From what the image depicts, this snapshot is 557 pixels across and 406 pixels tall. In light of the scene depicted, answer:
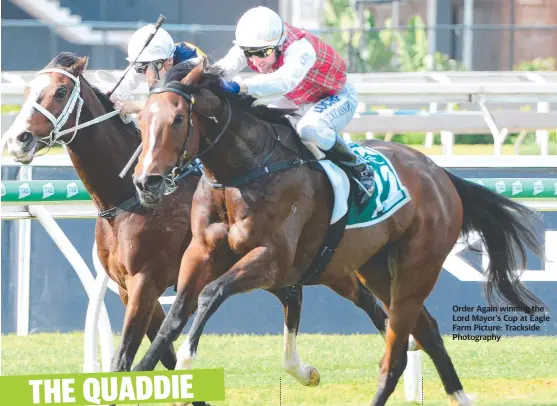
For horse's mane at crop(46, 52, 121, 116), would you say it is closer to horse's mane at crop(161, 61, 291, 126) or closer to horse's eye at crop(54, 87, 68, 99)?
horse's eye at crop(54, 87, 68, 99)

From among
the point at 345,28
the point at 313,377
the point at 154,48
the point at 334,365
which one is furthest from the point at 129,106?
the point at 345,28

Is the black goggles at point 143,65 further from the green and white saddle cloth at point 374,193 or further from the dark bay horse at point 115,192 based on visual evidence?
the green and white saddle cloth at point 374,193

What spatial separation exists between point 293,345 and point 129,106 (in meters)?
1.43

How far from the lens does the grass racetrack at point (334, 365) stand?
6504 mm

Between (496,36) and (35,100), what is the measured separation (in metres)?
15.9

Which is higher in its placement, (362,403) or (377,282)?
(377,282)

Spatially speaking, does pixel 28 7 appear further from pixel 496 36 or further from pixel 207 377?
pixel 207 377

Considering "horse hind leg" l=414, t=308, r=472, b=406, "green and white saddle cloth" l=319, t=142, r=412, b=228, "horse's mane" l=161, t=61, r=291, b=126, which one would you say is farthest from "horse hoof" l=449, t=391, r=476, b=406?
"horse's mane" l=161, t=61, r=291, b=126

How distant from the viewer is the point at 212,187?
521cm

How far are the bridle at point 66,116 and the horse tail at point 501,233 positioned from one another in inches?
70.6

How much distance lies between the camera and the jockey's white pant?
546 centimetres

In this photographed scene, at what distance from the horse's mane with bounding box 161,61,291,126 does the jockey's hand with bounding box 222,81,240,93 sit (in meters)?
0.02

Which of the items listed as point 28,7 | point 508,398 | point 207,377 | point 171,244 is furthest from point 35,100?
point 28,7

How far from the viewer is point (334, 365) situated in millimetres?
7203
